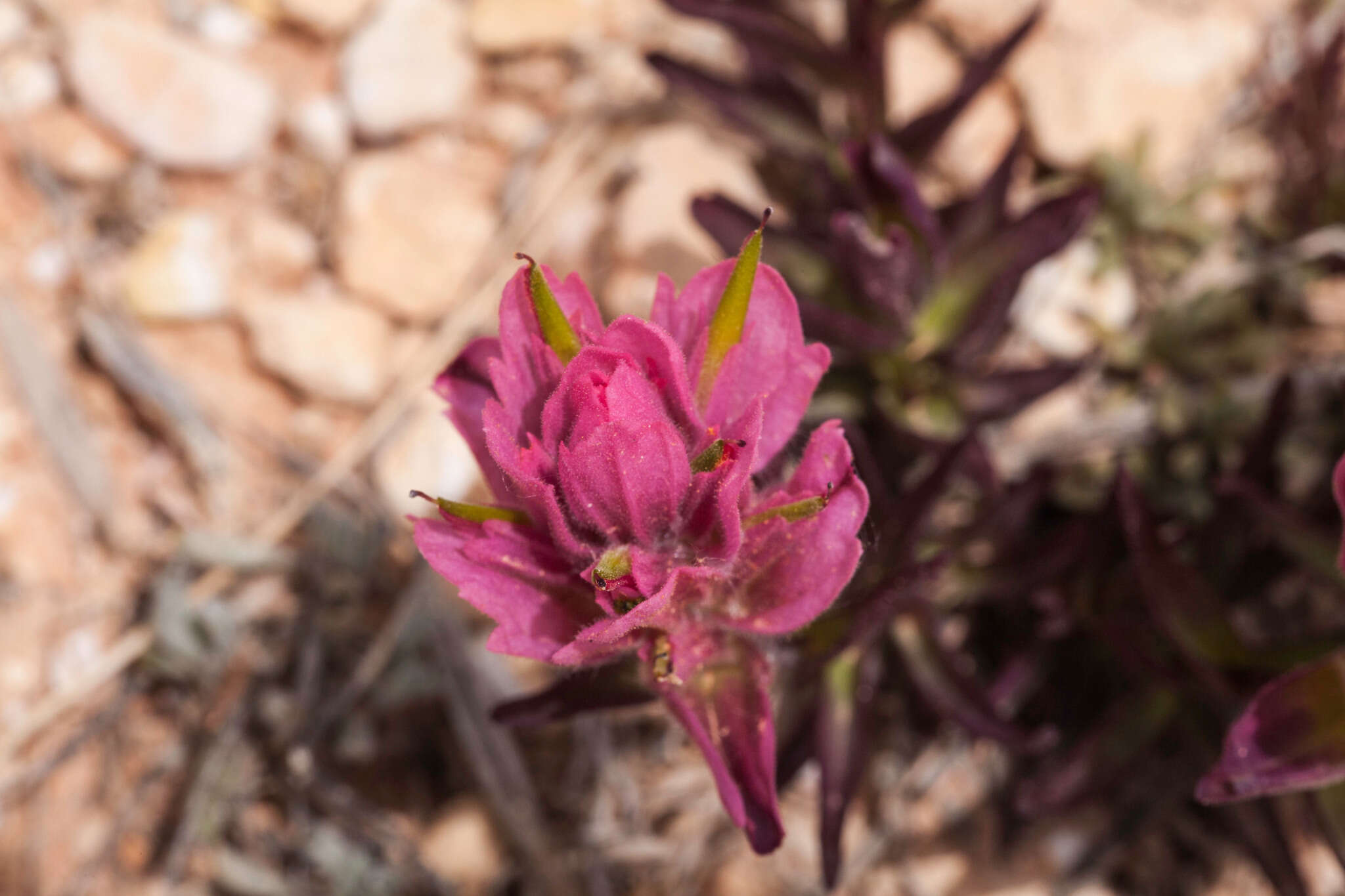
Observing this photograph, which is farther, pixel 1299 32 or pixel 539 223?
pixel 539 223

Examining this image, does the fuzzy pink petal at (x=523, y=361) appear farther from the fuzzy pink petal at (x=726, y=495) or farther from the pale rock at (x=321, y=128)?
the pale rock at (x=321, y=128)

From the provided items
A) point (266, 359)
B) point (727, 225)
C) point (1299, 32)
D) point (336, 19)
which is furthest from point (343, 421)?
point (1299, 32)

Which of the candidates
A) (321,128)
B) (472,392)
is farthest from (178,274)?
(472,392)

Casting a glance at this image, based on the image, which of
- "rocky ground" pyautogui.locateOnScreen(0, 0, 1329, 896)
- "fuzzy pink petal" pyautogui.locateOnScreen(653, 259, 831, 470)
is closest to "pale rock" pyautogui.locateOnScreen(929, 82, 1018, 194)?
"rocky ground" pyautogui.locateOnScreen(0, 0, 1329, 896)

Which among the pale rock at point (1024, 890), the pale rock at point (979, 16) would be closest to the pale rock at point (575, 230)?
the pale rock at point (979, 16)

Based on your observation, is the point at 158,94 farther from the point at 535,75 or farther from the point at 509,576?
the point at 509,576

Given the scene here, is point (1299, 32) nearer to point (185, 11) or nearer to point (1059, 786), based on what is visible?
point (1059, 786)
